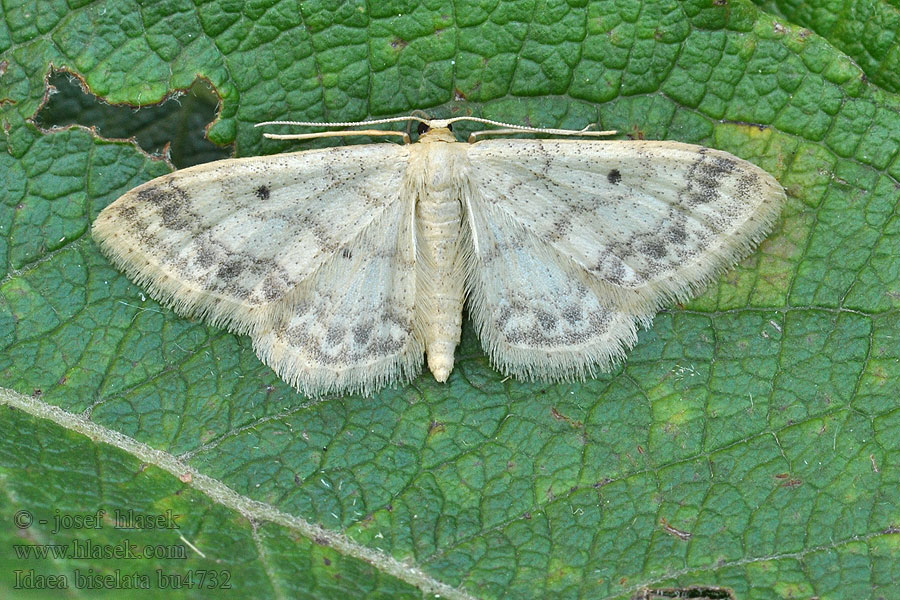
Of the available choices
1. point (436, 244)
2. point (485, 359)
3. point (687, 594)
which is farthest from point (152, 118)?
point (687, 594)

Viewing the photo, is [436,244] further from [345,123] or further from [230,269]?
[230,269]

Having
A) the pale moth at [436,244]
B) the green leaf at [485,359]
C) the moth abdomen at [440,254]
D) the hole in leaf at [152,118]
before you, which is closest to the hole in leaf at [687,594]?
the green leaf at [485,359]

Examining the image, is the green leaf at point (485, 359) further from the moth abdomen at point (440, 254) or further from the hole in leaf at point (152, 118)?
the moth abdomen at point (440, 254)

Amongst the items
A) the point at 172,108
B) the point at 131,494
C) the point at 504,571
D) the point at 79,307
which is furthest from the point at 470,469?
the point at 172,108

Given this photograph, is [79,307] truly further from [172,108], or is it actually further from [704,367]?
[704,367]

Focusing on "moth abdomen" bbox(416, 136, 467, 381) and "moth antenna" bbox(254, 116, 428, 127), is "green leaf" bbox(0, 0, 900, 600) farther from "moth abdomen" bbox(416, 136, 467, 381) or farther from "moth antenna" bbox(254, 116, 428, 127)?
"moth abdomen" bbox(416, 136, 467, 381)

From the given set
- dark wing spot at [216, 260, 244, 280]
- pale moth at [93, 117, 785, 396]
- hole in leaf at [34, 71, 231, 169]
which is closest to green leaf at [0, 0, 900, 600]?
hole in leaf at [34, 71, 231, 169]
